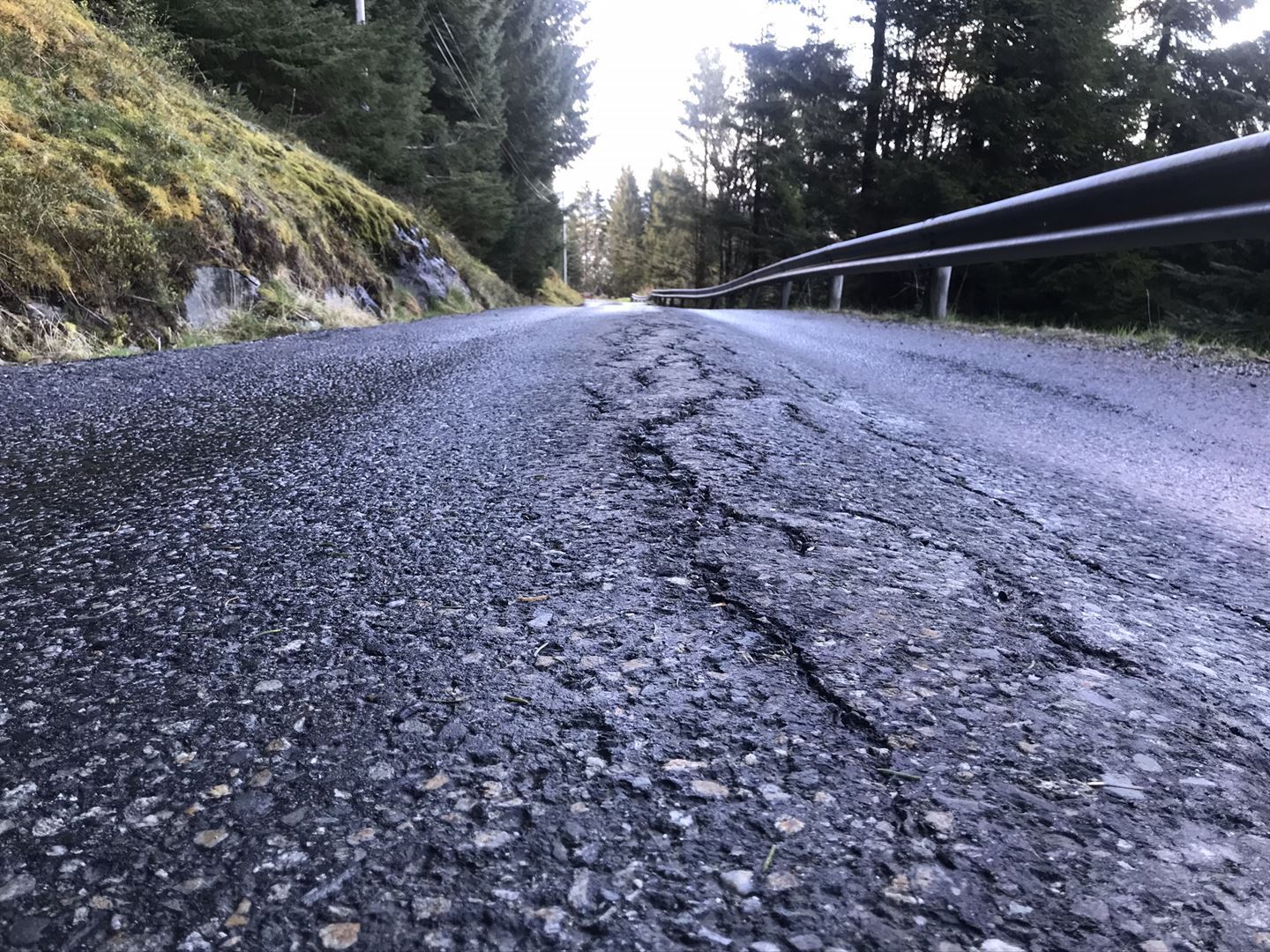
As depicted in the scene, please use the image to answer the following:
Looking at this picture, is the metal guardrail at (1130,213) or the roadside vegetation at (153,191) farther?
the roadside vegetation at (153,191)

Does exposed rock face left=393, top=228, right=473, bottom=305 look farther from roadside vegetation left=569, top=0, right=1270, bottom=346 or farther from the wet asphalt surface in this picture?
the wet asphalt surface

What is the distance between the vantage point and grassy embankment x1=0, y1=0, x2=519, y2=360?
4277mm

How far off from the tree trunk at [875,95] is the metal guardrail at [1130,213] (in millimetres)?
12286

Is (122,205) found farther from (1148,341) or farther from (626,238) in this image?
(626,238)

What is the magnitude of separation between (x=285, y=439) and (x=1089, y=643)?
2173 millimetres

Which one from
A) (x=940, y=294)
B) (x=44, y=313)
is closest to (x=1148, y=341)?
(x=940, y=294)

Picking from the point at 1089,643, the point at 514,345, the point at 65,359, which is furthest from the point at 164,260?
the point at 1089,643

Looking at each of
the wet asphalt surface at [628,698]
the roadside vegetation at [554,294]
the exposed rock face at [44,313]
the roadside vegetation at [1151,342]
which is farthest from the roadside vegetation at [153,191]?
the roadside vegetation at [554,294]

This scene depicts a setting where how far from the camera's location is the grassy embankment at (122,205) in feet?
14.0

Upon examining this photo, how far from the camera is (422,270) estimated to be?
12.1 meters

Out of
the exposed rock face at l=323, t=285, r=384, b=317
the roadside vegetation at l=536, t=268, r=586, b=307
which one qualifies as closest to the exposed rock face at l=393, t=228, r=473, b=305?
the exposed rock face at l=323, t=285, r=384, b=317

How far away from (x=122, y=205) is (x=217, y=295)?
0.86 metres

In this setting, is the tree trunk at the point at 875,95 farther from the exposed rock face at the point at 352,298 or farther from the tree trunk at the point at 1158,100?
the exposed rock face at the point at 352,298

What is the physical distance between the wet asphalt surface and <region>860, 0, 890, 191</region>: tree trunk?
17.3m
